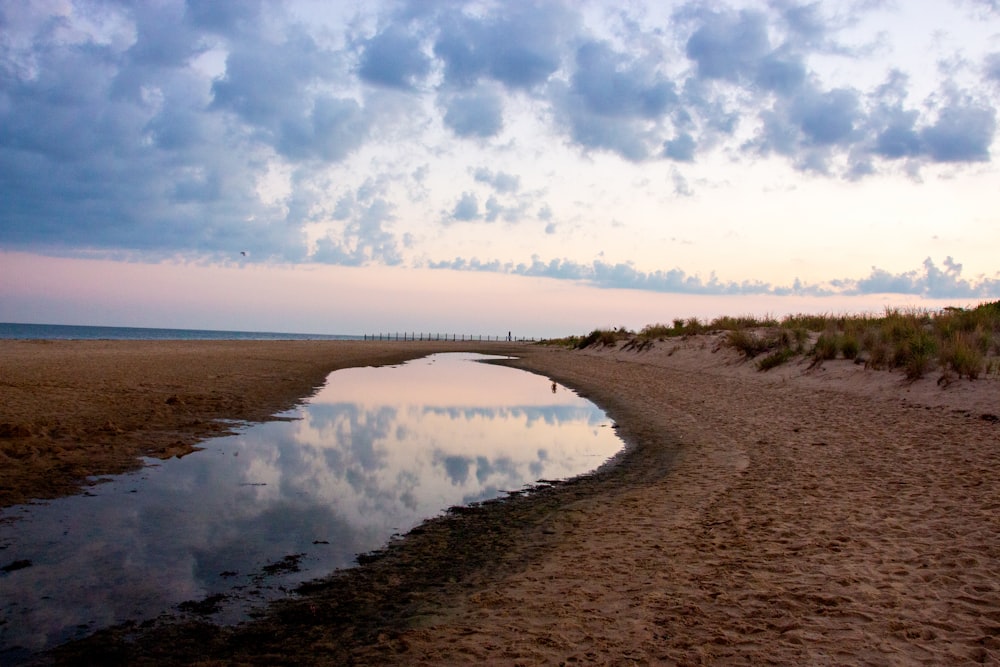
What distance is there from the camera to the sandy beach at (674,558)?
4.40 meters

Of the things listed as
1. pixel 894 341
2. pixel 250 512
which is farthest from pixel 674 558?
pixel 894 341

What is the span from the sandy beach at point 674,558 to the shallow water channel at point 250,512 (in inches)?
18.7

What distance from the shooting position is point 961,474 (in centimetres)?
861

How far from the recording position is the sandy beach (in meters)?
4.40

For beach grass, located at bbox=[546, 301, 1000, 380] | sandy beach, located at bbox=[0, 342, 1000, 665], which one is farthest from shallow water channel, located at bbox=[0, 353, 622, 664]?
beach grass, located at bbox=[546, 301, 1000, 380]

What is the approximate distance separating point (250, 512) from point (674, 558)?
5296 mm

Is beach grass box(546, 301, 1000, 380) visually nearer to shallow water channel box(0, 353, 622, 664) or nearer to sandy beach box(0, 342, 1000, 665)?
sandy beach box(0, 342, 1000, 665)

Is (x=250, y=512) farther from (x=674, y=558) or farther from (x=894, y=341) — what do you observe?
(x=894, y=341)

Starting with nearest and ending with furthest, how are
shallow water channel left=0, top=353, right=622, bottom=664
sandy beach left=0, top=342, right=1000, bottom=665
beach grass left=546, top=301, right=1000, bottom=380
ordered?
sandy beach left=0, top=342, right=1000, bottom=665, shallow water channel left=0, top=353, right=622, bottom=664, beach grass left=546, top=301, right=1000, bottom=380

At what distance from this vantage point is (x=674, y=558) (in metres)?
6.12

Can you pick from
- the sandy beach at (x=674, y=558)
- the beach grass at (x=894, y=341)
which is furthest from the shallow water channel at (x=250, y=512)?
the beach grass at (x=894, y=341)

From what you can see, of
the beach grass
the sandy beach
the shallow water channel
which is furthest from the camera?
the beach grass

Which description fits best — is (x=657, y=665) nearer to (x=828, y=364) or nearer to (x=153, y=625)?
(x=153, y=625)

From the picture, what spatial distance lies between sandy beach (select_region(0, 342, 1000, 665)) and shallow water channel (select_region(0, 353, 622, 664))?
476mm
